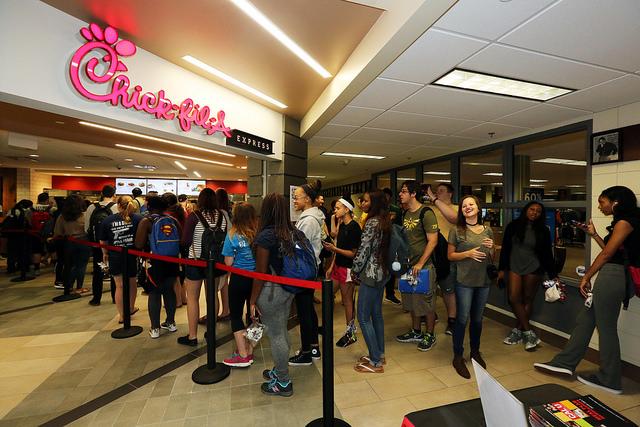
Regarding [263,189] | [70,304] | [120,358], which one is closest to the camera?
[120,358]

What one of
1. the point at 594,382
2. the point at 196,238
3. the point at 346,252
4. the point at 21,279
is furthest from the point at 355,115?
the point at 21,279

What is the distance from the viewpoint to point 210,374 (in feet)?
8.86

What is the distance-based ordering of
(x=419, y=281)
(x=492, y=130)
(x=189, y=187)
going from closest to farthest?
(x=419, y=281) → (x=492, y=130) → (x=189, y=187)

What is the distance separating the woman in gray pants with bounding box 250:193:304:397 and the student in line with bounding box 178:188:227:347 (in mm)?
1066

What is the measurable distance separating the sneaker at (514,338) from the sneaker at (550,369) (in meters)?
0.61

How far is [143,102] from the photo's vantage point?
9.23 ft

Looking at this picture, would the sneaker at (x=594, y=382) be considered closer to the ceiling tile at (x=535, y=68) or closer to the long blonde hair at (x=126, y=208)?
the ceiling tile at (x=535, y=68)

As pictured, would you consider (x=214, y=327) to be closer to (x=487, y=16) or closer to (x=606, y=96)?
(x=487, y=16)

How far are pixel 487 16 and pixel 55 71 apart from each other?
9.61 ft

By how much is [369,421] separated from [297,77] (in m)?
3.26

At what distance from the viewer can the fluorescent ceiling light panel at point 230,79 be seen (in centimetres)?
308

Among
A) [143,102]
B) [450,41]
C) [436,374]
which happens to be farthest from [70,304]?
[450,41]

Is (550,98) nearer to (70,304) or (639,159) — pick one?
(639,159)

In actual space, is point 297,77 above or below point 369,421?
above
